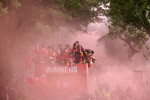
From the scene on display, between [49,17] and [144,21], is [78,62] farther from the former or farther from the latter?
[49,17]

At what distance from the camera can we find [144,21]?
14602mm

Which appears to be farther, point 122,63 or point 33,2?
point 122,63

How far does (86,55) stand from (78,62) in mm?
365

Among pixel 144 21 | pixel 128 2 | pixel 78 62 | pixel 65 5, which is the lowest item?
pixel 78 62

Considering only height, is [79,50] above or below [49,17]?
below

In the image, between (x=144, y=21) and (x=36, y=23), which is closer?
(x=144, y=21)

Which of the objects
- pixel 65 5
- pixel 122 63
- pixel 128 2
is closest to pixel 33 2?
pixel 65 5

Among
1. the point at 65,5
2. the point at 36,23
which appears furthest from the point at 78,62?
the point at 65,5

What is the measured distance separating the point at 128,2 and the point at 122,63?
29.6m

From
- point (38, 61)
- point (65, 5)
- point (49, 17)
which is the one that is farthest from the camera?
point (65, 5)

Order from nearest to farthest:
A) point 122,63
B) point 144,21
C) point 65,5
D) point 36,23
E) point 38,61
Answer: point 38,61
point 144,21
point 36,23
point 65,5
point 122,63

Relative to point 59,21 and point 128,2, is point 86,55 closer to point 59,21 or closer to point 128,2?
point 128,2

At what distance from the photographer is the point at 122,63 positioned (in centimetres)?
4372

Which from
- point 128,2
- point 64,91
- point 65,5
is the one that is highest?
point 65,5
